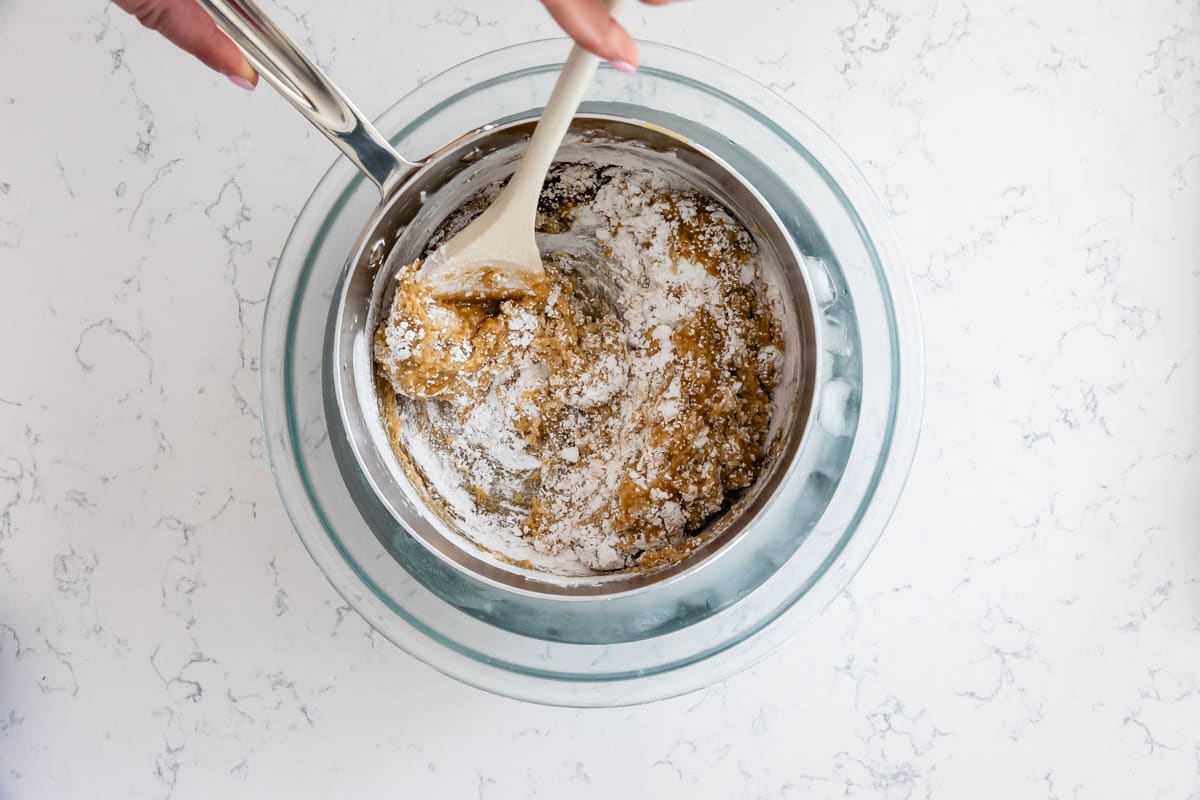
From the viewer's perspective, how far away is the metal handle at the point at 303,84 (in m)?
0.63

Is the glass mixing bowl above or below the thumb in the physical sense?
below

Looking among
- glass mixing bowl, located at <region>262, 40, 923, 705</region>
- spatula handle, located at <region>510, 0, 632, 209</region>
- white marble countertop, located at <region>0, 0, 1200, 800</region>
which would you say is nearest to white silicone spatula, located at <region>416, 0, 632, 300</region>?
spatula handle, located at <region>510, 0, 632, 209</region>

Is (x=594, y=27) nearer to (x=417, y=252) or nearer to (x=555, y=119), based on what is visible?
(x=555, y=119)

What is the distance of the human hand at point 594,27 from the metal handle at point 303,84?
206mm

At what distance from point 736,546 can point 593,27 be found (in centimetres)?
49

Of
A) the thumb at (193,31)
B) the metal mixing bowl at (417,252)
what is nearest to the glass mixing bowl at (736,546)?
the metal mixing bowl at (417,252)

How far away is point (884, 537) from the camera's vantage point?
3.11 ft

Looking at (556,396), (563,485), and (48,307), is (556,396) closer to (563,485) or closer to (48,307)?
(563,485)

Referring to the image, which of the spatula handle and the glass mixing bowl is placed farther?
the glass mixing bowl

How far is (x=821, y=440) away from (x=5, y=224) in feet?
3.19

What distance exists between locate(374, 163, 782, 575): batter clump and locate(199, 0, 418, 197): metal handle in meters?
0.15

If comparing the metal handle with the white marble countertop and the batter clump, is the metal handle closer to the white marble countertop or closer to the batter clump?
the batter clump

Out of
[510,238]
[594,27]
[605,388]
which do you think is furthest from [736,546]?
[594,27]

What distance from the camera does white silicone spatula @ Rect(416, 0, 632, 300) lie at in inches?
26.4
